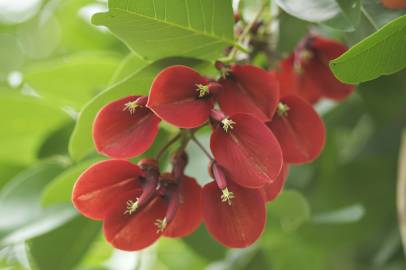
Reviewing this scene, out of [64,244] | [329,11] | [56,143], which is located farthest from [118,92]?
[56,143]

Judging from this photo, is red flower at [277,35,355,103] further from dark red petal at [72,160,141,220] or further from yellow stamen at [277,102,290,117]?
dark red petal at [72,160,141,220]

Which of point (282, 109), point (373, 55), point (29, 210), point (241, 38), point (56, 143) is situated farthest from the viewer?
point (56, 143)

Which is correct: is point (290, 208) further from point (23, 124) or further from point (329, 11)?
point (23, 124)

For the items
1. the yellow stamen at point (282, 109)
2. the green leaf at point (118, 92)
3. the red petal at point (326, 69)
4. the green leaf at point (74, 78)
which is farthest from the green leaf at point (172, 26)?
the green leaf at point (74, 78)

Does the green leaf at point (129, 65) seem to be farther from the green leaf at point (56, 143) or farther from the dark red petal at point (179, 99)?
the green leaf at point (56, 143)

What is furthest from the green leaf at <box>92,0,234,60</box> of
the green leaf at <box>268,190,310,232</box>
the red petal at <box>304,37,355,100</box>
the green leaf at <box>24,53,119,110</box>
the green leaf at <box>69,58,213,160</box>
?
the green leaf at <box>24,53,119,110</box>
